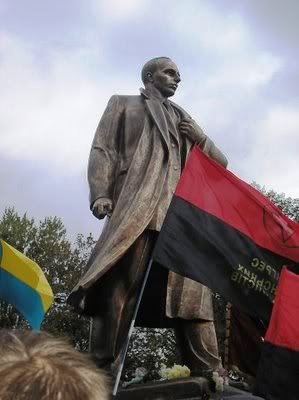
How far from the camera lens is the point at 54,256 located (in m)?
29.8

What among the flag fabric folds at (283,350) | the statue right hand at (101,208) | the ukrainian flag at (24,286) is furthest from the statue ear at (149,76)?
the flag fabric folds at (283,350)

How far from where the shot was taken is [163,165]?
6520mm

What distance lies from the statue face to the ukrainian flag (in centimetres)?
287

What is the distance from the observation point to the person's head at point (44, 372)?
4.78 ft

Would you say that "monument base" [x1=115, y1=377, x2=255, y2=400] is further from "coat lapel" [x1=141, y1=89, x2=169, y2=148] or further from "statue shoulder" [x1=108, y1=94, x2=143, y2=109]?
"statue shoulder" [x1=108, y1=94, x2=143, y2=109]

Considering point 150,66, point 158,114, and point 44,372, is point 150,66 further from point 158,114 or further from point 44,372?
point 44,372

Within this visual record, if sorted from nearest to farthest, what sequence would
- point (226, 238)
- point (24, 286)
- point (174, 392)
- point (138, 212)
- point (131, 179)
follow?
point (226, 238)
point (174, 392)
point (138, 212)
point (131, 179)
point (24, 286)

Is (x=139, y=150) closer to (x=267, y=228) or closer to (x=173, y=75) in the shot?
(x=173, y=75)

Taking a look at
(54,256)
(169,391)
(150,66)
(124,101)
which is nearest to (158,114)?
(124,101)

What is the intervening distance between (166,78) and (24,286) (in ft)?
10.5

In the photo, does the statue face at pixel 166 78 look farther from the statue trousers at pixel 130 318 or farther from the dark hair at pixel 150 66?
the statue trousers at pixel 130 318

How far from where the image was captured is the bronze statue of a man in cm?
585

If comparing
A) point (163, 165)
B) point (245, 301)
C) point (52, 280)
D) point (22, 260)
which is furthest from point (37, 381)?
point (52, 280)

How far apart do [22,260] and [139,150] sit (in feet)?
9.30
